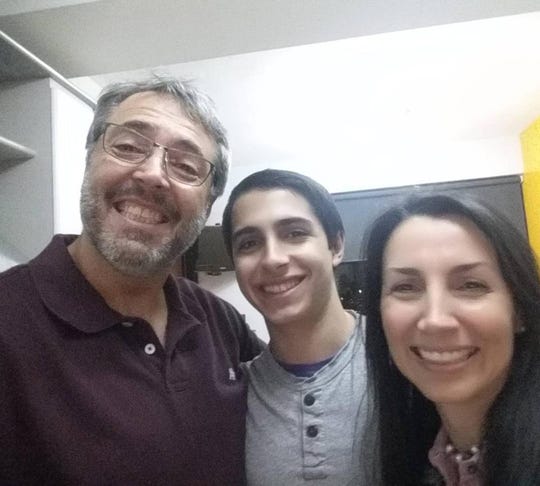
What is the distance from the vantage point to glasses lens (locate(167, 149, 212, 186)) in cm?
128

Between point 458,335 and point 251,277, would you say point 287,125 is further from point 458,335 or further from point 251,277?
point 458,335

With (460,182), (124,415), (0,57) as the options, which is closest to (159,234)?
(124,415)

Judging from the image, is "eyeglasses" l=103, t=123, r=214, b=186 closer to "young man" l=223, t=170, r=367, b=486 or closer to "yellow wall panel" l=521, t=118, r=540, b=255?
"young man" l=223, t=170, r=367, b=486

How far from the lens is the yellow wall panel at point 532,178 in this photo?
3762 millimetres

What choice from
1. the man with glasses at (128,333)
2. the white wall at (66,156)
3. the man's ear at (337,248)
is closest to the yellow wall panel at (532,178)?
the man's ear at (337,248)

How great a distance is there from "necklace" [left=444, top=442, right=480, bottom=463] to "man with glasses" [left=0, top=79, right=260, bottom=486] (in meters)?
0.44

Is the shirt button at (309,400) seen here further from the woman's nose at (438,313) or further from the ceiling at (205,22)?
the ceiling at (205,22)

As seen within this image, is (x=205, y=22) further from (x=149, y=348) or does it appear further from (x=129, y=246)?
(x=149, y=348)

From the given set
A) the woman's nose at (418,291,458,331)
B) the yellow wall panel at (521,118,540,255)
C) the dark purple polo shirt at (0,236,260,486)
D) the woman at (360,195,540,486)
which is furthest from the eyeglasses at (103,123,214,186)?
the yellow wall panel at (521,118,540,255)

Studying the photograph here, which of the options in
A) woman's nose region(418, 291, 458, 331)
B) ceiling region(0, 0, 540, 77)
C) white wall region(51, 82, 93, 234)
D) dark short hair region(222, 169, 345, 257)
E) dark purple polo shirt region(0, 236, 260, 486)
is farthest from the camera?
white wall region(51, 82, 93, 234)

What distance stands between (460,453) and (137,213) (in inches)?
31.4

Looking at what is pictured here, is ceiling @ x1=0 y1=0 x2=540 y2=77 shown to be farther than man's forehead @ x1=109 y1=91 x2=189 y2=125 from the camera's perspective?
Yes

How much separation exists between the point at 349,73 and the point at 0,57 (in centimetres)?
174

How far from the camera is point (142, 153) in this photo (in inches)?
50.3
